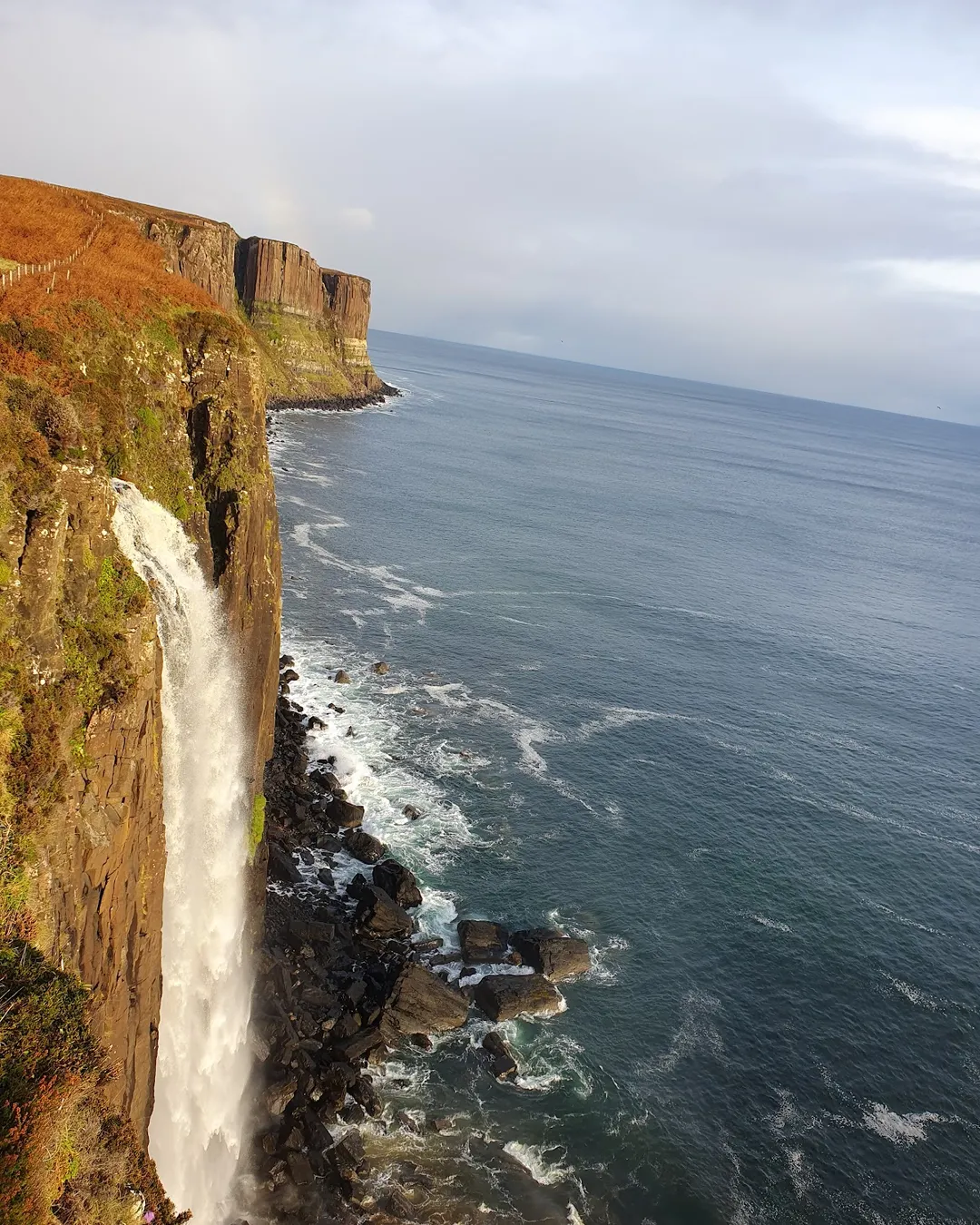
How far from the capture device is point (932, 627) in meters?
83.9

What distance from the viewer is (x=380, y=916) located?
3491 centimetres

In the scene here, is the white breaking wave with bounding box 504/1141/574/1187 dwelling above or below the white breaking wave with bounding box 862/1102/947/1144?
below

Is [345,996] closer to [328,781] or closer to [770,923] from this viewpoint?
[328,781]

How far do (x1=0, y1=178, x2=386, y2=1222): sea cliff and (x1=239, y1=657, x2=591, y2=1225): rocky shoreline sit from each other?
4765 mm

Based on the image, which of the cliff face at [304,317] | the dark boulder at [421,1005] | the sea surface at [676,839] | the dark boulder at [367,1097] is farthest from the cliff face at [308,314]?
the dark boulder at [367,1097]

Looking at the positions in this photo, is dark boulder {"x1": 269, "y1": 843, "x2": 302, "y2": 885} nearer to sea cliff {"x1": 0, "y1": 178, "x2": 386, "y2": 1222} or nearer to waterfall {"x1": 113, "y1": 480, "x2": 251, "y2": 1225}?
sea cliff {"x1": 0, "y1": 178, "x2": 386, "y2": 1222}

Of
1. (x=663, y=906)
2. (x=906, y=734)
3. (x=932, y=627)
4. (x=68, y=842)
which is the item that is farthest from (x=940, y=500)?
(x=68, y=842)

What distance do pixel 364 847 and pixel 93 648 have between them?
24961 mm

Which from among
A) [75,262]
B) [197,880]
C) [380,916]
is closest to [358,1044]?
[380,916]

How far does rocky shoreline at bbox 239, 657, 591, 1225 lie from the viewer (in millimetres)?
24750

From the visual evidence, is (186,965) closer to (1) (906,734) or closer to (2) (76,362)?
(2) (76,362)

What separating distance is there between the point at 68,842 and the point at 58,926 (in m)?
1.54

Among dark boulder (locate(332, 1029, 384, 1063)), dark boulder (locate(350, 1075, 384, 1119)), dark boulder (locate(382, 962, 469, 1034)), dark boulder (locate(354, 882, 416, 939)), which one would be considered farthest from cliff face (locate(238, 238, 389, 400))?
dark boulder (locate(350, 1075, 384, 1119))

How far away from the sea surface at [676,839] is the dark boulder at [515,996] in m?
0.62
